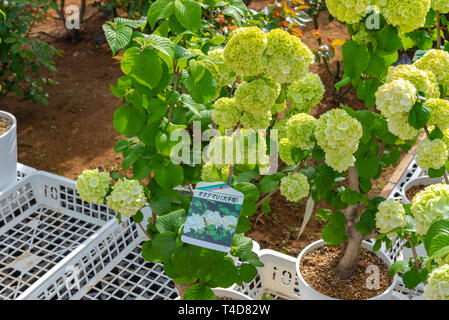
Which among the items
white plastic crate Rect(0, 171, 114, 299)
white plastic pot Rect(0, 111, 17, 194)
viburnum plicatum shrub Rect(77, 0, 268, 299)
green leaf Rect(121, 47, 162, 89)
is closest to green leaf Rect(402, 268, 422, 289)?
viburnum plicatum shrub Rect(77, 0, 268, 299)

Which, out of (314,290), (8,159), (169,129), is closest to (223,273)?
(169,129)

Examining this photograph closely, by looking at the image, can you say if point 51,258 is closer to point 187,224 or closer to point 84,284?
point 84,284

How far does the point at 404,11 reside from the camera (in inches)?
45.8

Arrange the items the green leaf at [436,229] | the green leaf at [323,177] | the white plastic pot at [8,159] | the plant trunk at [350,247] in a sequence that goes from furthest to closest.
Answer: the white plastic pot at [8,159] → the plant trunk at [350,247] → the green leaf at [323,177] → the green leaf at [436,229]

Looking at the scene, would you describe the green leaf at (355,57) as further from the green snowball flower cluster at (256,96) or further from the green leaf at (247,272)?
the green leaf at (247,272)

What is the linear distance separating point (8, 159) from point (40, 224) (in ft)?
1.23

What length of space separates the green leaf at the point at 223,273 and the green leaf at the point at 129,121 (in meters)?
0.41

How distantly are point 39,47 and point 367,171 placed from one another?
285 cm

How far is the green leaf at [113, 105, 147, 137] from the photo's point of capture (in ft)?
4.39

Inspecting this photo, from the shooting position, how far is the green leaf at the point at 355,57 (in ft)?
4.08

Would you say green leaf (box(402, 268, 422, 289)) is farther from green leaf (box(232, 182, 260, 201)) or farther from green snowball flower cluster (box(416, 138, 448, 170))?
green leaf (box(232, 182, 260, 201))

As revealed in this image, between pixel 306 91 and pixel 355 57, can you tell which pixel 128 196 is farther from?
pixel 355 57

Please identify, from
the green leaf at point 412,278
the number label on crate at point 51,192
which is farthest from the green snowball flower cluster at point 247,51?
the number label on crate at point 51,192

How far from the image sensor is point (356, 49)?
1249 millimetres
